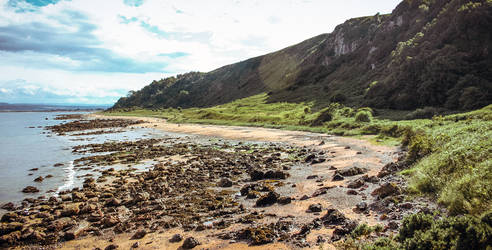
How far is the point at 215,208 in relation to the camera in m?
14.9

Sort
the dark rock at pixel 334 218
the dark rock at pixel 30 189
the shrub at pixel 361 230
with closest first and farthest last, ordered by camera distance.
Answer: the shrub at pixel 361 230 < the dark rock at pixel 334 218 < the dark rock at pixel 30 189

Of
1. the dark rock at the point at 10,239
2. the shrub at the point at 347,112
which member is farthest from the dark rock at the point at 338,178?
the shrub at the point at 347,112

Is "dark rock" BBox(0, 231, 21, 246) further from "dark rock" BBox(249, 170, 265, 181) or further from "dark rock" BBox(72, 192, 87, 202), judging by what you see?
"dark rock" BBox(249, 170, 265, 181)

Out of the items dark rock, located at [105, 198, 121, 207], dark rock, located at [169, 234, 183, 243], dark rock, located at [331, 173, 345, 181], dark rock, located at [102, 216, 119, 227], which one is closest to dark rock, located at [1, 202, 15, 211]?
dark rock, located at [105, 198, 121, 207]

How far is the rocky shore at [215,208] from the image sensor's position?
37.5 feet

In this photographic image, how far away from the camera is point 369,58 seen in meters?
90.9

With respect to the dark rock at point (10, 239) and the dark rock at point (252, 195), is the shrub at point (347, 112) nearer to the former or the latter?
the dark rock at point (252, 195)

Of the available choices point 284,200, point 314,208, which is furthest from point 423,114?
point 314,208

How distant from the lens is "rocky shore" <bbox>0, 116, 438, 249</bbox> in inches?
450

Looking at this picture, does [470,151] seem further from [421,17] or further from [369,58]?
[369,58]

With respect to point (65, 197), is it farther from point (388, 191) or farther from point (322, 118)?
point (322, 118)

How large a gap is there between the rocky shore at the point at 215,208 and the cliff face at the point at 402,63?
3243cm

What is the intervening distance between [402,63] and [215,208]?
58970mm

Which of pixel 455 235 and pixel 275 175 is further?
pixel 275 175
